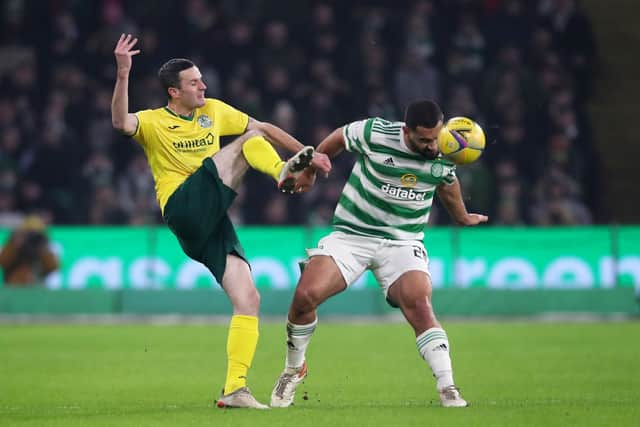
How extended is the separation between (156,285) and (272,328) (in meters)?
3.05

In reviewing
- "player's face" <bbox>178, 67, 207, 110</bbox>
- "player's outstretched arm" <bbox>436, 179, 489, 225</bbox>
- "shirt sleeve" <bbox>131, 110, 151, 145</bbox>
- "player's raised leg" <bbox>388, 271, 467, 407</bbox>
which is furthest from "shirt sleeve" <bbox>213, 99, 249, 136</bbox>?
"player's raised leg" <bbox>388, 271, 467, 407</bbox>

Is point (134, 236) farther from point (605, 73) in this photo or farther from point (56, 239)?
point (605, 73)

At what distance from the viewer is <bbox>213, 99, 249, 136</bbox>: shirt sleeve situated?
8.98 meters

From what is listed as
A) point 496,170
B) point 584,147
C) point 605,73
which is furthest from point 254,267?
point 605,73

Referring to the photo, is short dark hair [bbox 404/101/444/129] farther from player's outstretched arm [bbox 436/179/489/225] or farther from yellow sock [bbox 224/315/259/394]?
yellow sock [bbox 224/315/259/394]

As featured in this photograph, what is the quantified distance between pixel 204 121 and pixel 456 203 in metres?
1.87

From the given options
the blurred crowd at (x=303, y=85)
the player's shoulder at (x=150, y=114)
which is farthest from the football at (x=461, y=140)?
the blurred crowd at (x=303, y=85)

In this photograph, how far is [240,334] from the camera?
8.40 metres

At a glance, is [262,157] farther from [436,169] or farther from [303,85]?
[303,85]

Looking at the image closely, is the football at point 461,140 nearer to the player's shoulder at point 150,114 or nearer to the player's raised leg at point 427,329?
the player's raised leg at point 427,329

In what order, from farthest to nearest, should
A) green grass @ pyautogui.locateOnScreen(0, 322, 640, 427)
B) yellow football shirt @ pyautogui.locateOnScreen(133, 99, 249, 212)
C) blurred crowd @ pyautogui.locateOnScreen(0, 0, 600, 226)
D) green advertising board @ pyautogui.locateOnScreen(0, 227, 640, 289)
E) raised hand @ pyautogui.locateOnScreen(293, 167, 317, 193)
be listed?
blurred crowd @ pyautogui.locateOnScreen(0, 0, 600, 226)
green advertising board @ pyautogui.locateOnScreen(0, 227, 640, 289)
yellow football shirt @ pyautogui.locateOnScreen(133, 99, 249, 212)
raised hand @ pyautogui.locateOnScreen(293, 167, 317, 193)
green grass @ pyautogui.locateOnScreen(0, 322, 640, 427)

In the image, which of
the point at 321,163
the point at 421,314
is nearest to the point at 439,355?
the point at 421,314

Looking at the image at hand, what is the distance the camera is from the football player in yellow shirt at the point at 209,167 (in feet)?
27.3

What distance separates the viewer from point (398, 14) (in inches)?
900
